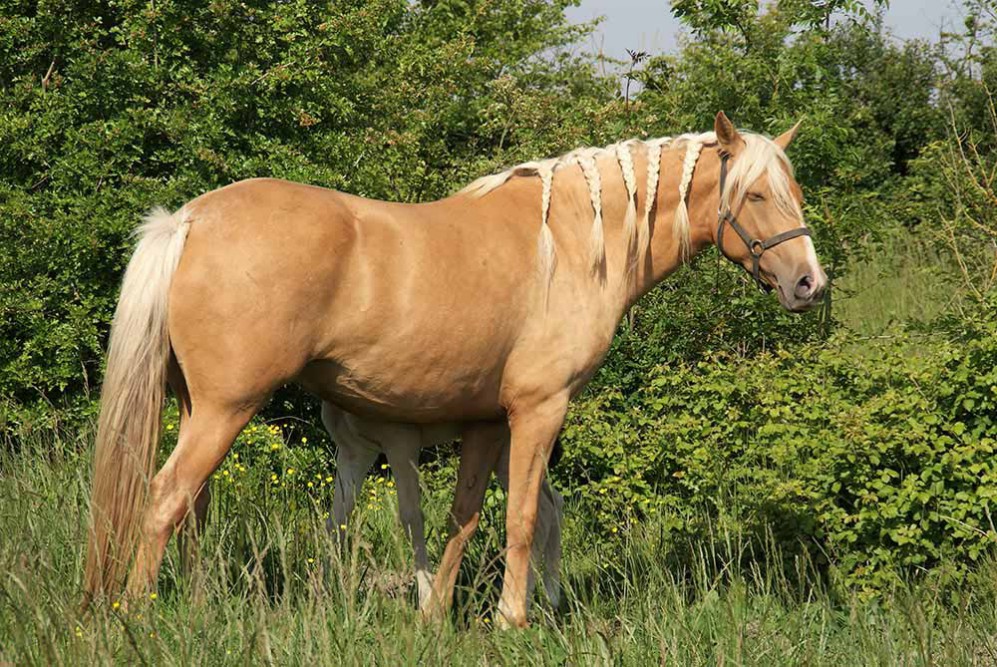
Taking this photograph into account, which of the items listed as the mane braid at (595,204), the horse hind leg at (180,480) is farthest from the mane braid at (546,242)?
the horse hind leg at (180,480)

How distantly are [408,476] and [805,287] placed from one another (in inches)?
73.1

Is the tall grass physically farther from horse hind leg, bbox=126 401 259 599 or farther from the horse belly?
horse hind leg, bbox=126 401 259 599

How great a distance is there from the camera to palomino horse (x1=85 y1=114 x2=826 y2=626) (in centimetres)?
405

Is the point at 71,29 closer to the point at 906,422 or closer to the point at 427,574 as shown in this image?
the point at 427,574

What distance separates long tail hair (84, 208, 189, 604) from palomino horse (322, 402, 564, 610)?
0.95 m

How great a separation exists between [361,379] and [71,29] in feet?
12.5

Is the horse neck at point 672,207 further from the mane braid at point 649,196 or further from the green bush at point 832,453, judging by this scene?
the green bush at point 832,453

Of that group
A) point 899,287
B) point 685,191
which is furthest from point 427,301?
point 899,287

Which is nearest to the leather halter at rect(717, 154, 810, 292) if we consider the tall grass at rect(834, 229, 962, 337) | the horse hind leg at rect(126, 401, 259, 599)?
the horse hind leg at rect(126, 401, 259, 599)

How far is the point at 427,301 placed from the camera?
4.38 m

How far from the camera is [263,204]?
421 centimetres

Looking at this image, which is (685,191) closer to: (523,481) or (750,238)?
(750,238)

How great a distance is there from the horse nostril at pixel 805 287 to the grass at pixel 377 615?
106 cm

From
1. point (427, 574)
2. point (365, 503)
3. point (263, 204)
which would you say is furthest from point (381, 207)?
point (365, 503)
